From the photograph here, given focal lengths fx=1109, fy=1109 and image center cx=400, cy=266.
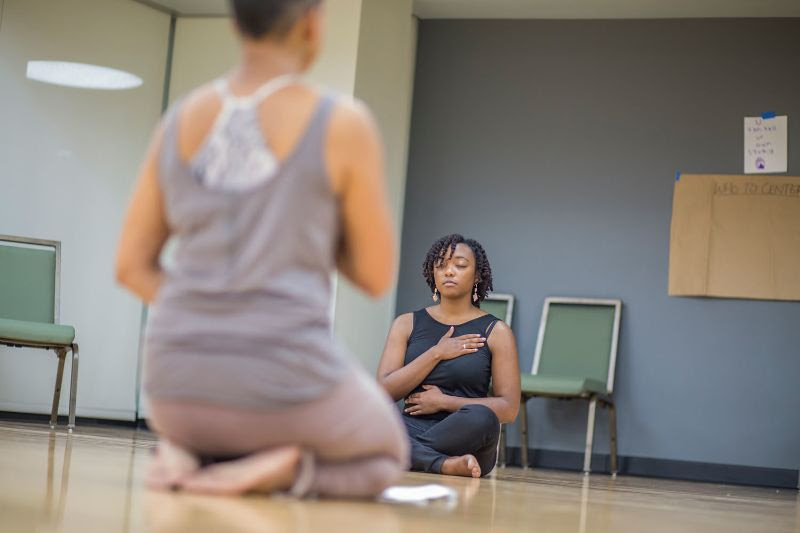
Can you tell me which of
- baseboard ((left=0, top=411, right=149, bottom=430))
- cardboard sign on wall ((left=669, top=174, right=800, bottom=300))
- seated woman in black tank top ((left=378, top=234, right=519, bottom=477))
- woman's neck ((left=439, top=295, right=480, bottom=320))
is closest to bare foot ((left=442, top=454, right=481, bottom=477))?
seated woman in black tank top ((left=378, top=234, right=519, bottom=477))

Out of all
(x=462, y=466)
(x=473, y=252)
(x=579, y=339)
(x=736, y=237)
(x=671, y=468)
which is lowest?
(x=671, y=468)

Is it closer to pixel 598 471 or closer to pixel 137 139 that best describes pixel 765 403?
pixel 598 471

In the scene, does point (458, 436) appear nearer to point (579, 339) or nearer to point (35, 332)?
point (35, 332)

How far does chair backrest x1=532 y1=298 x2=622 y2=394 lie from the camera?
621 centimetres

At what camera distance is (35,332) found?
517 cm

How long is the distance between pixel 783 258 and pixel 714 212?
17.7 inches

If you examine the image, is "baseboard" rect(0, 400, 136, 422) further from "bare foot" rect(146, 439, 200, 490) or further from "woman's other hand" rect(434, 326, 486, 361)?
"bare foot" rect(146, 439, 200, 490)

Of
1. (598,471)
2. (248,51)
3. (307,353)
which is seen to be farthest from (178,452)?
(598,471)

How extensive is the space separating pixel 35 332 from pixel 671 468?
344cm

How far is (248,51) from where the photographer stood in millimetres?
1559

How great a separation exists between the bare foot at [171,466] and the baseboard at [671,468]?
4.80 meters

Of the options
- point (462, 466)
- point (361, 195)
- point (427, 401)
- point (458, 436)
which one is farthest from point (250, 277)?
point (427, 401)

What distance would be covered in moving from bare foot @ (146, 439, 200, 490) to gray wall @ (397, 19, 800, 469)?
4.91 m

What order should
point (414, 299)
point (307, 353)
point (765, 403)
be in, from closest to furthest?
point (307, 353), point (765, 403), point (414, 299)
